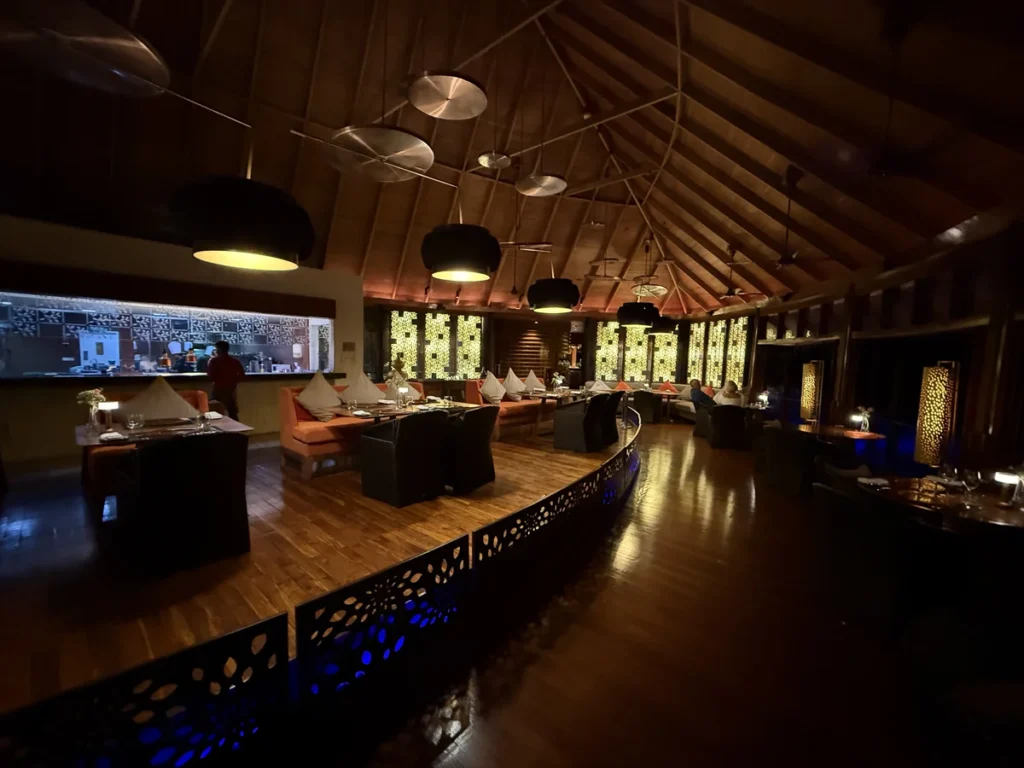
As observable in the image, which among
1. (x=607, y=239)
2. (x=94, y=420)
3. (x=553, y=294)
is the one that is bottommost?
(x=94, y=420)

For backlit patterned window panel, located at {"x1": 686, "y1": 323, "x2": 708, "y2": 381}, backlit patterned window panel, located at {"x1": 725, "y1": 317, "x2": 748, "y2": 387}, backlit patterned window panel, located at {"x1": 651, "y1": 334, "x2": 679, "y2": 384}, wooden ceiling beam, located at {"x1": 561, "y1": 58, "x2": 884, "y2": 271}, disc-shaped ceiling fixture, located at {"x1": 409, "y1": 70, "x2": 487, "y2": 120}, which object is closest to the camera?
disc-shaped ceiling fixture, located at {"x1": 409, "y1": 70, "x2": 487, "y2": 120}

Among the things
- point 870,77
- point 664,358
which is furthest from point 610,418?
point 664,358

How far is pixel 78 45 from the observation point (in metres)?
2.93

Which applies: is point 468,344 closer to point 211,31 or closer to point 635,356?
point 635,356

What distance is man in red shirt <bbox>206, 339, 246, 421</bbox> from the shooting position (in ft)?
20.9

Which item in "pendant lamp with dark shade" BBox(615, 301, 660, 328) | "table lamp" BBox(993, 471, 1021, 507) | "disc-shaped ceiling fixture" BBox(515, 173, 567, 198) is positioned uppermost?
"disc-shaped ceiling fixture" BBox(515, 173, 567, 198)

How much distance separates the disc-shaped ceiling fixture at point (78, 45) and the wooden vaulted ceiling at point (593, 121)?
198 centimetres

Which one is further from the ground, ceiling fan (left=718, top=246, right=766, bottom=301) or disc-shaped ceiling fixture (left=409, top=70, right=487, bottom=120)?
disc-shaped ceiling fixture (left=409, top=70, right=487, bottom=120)

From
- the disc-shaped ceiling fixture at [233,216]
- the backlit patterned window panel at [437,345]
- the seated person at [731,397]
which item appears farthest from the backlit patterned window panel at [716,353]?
the disc-shaped ceiling fixture at [233,216]

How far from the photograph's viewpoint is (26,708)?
1.09 meters

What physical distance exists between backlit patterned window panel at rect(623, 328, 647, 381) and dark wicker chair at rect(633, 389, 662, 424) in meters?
1.95

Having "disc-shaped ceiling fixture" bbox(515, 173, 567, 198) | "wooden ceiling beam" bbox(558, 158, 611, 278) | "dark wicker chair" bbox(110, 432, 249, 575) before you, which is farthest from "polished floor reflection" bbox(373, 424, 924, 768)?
"wooden ceiling beam" bbox(558, 158, 611, 278)

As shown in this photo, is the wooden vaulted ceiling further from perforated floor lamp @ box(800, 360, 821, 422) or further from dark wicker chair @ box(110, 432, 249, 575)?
dark wicker chair @ box(110, 432, 249, 575)

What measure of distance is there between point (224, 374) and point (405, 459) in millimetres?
4028
